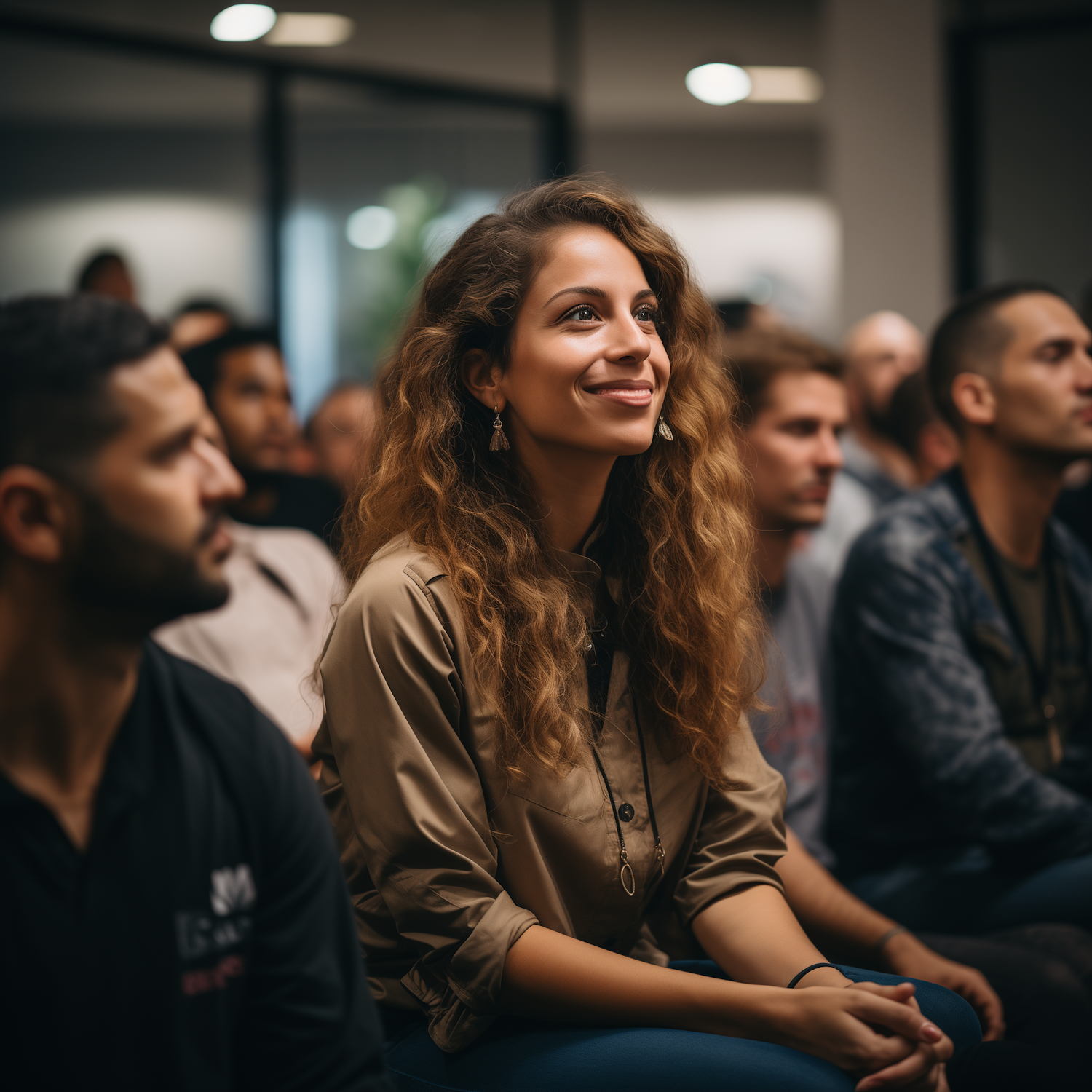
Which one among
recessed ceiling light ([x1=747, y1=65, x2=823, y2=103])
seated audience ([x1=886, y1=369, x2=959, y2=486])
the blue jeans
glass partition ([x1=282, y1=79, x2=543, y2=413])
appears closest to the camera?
the blue jeans

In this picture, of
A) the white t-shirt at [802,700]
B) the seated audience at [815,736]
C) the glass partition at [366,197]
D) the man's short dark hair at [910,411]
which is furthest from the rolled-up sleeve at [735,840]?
the glass partition at [366,197]

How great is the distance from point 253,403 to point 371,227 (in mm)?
2836

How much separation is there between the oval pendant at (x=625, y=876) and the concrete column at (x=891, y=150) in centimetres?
450

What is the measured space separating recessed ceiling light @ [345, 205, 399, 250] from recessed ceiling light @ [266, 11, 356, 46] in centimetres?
73

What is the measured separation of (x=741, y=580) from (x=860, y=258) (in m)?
4.21

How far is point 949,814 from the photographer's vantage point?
1980 millimetres

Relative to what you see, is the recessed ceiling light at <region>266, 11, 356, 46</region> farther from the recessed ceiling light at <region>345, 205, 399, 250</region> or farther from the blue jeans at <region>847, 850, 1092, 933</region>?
the blue jeans at <region>847, 850, 1092, 933</region>

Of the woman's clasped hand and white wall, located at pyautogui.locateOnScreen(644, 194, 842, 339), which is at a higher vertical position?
white wall, located at pyautogui.locateOnScreen(644, 194, 842, 339)

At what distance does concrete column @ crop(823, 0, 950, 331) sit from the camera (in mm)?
5418

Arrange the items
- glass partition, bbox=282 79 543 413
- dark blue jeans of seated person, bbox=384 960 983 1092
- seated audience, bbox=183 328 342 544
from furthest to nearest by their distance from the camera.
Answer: glass partition, bbox=282 79 543 413 → seated audience, bbox=183 328 342 544 → dark blue jeans of seated person, bbox=384 960 983 1092

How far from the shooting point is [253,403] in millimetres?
3039

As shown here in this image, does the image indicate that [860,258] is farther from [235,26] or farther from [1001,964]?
[1001,964]

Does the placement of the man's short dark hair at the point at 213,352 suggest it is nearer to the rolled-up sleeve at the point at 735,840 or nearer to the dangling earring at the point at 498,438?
the dangling earring at the point at 498,438

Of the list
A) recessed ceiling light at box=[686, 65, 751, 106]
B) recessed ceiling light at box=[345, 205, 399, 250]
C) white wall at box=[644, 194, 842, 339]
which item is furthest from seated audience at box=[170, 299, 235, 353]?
white wall at box=[644, 194, 842, 339]
